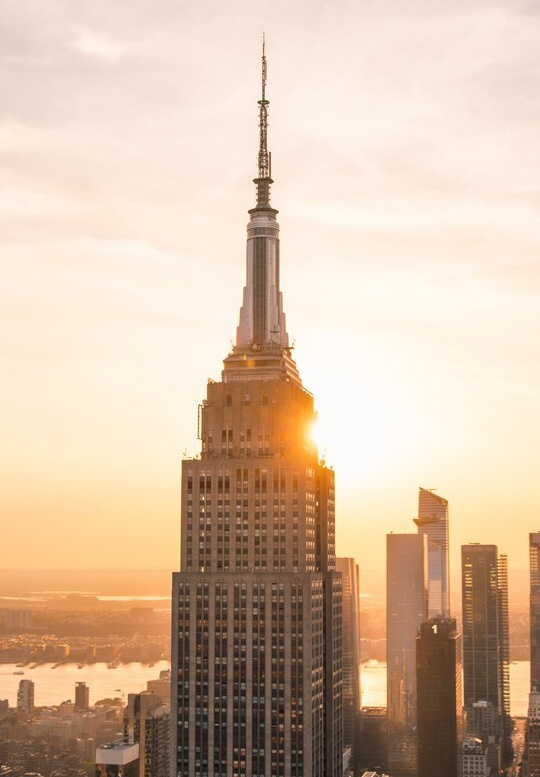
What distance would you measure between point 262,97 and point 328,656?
170 ft

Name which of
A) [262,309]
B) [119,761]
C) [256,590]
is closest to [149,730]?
[119,761]

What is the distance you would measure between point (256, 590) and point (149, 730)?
67.8 m

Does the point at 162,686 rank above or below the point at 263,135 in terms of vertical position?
below

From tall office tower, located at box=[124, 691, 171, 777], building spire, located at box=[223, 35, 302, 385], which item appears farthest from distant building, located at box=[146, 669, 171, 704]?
building spire, located at box=[223, 35, 302, 385]

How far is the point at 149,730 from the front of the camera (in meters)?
156

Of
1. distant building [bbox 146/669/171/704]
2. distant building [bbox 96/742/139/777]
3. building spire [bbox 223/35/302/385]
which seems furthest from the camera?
distant building [bbox 146/669/171/704]

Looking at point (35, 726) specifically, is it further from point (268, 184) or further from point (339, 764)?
point (268, 184)

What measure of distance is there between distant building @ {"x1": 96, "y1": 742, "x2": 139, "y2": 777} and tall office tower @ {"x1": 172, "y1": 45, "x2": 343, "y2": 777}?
54456mm

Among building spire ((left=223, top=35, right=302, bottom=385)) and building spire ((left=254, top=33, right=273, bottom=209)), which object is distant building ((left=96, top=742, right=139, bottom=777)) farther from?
building spire ((left=254, top=33, right=273, bottom=209))

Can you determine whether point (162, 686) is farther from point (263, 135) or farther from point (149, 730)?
point (263, 135)

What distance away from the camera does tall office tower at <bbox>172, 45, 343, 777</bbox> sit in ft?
311

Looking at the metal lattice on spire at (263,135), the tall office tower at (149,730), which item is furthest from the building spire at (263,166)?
the tall office tower at (149,730)

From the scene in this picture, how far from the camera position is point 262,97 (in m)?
107

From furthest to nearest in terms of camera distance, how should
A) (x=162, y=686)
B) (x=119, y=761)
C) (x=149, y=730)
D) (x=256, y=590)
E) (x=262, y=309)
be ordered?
(x=162, y=686) → (x=149, y=730) → (x=119, y=761) → (x=262, y=309) → (x=256, y=590)
